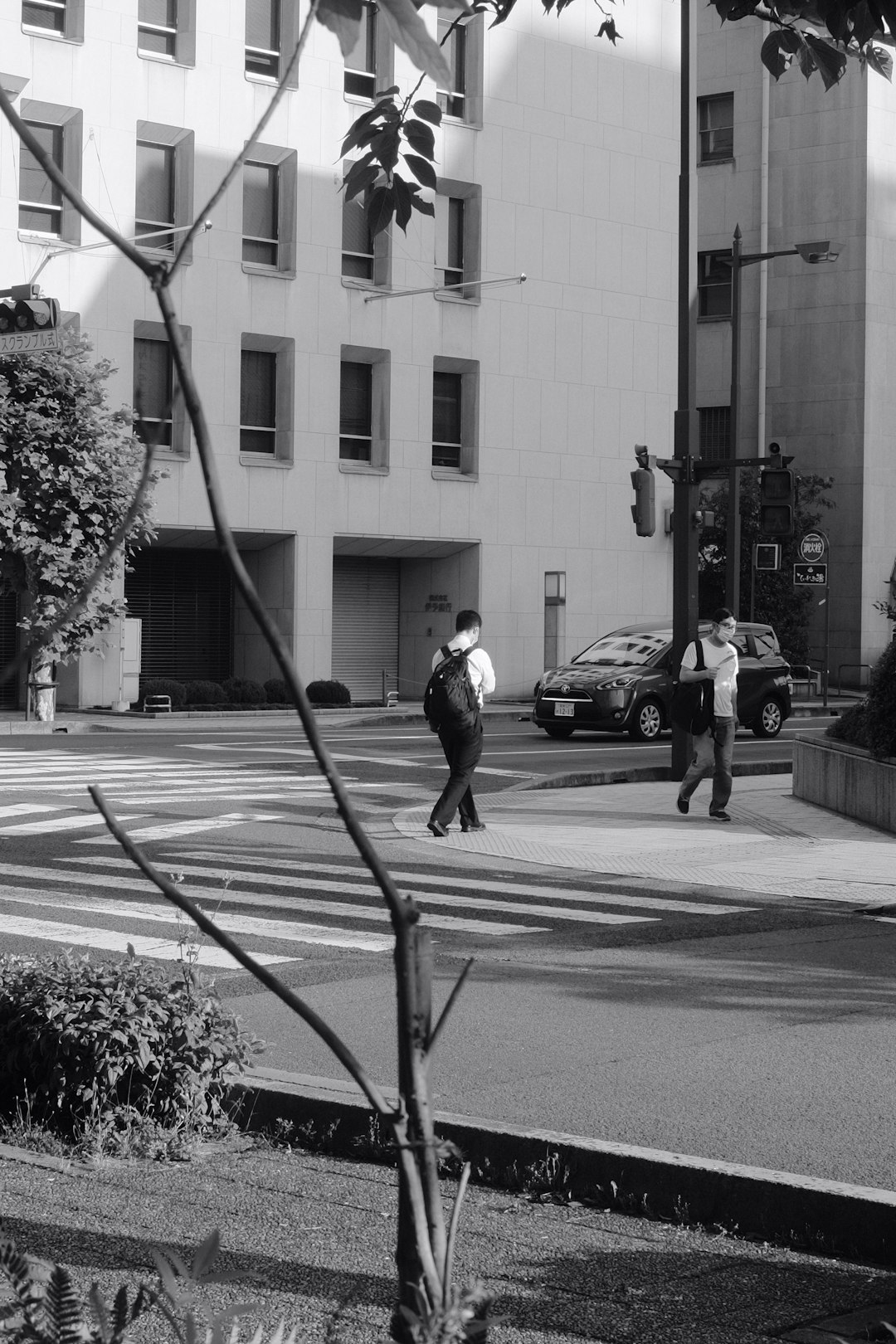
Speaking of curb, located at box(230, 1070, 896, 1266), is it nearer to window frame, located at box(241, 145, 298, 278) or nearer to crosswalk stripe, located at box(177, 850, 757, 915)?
crosswalk stripe, located at box(177, 850, 757, 915)

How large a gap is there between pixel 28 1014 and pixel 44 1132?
390 mm

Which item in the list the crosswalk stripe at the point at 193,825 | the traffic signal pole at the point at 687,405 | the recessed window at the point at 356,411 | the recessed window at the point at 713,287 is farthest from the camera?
the recessed window at the point at 713,287

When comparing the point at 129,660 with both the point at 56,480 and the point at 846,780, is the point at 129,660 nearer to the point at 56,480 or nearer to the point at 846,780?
the point at 56,480

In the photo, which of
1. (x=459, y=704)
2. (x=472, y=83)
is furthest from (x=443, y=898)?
(x=472, y=83)

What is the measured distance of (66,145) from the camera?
33469mm

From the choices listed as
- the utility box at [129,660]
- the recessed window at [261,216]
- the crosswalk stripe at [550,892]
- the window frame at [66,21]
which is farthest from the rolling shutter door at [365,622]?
the crosswalk stripe at [550,892]

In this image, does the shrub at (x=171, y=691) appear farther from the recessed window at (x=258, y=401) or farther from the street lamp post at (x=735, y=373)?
the street lamp post at (x=735, y=373)

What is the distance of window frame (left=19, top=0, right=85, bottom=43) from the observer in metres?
33.2

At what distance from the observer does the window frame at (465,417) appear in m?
39.6

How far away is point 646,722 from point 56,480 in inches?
412

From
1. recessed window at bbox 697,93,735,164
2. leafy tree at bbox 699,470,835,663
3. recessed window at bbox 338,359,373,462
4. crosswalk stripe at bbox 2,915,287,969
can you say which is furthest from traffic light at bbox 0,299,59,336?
recessed window at bbox 697,93,735,164

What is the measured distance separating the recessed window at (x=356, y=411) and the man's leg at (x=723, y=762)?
2253 cm

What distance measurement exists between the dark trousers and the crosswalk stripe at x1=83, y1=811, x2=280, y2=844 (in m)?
1.96

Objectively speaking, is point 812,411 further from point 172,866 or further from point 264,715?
point 172,866
